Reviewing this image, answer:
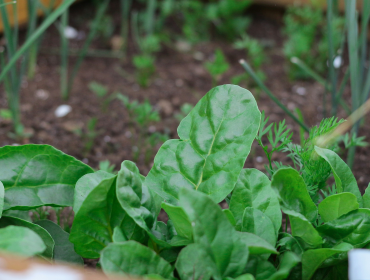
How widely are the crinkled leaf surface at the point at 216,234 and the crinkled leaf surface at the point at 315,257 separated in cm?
11

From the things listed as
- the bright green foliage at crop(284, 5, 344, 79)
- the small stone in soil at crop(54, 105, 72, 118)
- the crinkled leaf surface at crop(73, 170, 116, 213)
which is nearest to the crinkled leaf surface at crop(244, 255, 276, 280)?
the crinkled leaf surface at crop(73, 170, 116, 213)

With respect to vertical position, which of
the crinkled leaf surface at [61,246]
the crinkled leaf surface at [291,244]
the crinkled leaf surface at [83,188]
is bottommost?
the crinkled leaf surface at [61,246]

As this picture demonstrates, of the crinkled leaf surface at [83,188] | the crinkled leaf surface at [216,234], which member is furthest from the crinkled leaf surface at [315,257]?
the crinkled leaf surface at [83,188]

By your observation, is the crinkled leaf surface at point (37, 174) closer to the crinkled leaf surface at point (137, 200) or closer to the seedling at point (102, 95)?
the crinkled leaf surface at point (137, 200)

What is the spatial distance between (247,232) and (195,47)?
5.37 ft

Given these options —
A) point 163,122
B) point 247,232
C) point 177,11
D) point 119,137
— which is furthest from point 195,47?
point 247,232

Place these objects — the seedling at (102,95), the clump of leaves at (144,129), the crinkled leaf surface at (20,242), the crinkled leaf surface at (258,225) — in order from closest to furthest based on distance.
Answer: the crinkled leaf surface at (20,242)
the crinkled leaf surface at (258,225)
the clump of leaves at (144,129)
the seedling at (102,95)

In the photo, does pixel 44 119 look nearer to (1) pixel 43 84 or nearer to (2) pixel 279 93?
(1) pixel 43 84

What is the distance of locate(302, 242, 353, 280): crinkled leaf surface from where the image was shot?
1.86ft

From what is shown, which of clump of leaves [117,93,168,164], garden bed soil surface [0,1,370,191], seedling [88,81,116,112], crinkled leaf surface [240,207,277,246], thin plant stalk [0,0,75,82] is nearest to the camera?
crinkled leaf surface [240,207,277,246]

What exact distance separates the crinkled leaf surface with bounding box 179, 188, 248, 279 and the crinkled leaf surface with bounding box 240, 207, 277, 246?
7cm

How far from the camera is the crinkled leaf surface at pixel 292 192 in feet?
1.95

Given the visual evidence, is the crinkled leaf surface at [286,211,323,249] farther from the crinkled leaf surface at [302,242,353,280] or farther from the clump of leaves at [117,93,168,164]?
the clump of leaves at [117,93,168,164]

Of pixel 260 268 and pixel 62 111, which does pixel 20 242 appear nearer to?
pixel 260 268
